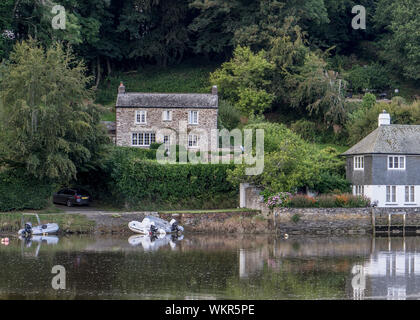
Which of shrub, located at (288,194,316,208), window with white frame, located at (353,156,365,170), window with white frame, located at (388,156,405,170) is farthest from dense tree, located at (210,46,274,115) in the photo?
shrub, located at (288,194,316,208)

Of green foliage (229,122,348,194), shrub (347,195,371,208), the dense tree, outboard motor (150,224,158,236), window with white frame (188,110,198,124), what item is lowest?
outboard motor (150,224,158,236)

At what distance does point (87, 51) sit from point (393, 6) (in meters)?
35.9

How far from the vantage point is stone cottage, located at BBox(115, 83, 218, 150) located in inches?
2537

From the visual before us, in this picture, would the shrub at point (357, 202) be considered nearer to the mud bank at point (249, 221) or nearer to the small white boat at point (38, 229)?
the mud bank at point (249, 221)

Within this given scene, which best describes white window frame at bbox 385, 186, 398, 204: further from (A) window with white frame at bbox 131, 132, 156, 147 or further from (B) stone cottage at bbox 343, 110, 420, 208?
(A) window with white frame at bbox 131, 132, 156, 147

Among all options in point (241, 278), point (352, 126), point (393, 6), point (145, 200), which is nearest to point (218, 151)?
point (145, 200)

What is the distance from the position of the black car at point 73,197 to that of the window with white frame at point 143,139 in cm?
1118

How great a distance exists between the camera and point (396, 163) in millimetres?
52906

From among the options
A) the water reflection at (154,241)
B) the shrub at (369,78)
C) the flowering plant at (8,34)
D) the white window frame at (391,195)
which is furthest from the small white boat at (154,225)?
the shrub at (369,78)

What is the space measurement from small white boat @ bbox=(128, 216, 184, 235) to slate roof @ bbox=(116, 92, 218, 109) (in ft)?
63.1

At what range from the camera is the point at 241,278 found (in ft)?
103

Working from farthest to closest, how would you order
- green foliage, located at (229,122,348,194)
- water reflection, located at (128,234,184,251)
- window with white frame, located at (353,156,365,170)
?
window with white frame, located at (353,156,365,170)
green foliage, located at (229,122,348,194)
water reflection, located at (128,234,184,251)

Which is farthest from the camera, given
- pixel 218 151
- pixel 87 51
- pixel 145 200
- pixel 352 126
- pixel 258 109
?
pixel 87 51

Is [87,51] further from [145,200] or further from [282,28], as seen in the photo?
[145,200]
